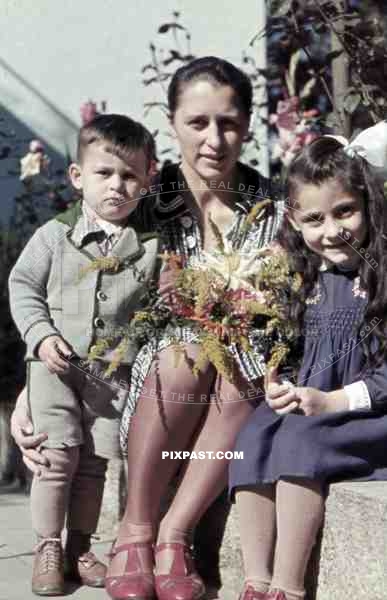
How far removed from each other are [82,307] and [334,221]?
771 mm

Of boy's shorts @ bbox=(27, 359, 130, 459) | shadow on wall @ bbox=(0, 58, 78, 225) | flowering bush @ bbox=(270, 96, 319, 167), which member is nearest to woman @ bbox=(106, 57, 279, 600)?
boy's shorts @ bbox=(27, 359, 130, 459)

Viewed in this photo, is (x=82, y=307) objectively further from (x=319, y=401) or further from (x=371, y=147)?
(x=371, y=147)

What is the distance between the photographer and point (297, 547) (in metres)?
3.20

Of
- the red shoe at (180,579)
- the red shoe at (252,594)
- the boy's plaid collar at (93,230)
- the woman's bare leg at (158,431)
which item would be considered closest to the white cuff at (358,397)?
the woman's bare leg at (158,431)

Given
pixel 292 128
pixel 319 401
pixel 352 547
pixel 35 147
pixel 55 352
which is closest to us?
pixel 352 547

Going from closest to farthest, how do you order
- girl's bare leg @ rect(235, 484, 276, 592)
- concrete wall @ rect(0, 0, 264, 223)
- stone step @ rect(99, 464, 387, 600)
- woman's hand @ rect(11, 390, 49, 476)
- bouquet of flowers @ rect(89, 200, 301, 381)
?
stone step @ rect(99, 464, 387, 600) → girl's bare leg @ rect(235, 484, 276, 592) → bouquet of flowers @ rect(89, 200, 301, 381) → woman's hand @ rect(11, 390, 49, 476) → concrete wall @ rect(0, 0, 264, 223)

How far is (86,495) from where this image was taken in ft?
12.4

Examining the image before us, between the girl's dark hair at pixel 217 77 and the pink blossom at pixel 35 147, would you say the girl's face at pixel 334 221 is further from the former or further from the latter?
the pink blossom at pixel 35 147

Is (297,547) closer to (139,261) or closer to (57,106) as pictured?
(139,261)

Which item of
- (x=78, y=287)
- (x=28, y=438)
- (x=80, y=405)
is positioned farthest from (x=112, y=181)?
(x=28, y=438)

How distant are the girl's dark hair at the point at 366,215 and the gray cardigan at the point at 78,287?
0.45m

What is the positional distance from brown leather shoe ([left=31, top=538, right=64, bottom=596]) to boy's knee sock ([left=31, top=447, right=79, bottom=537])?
0.03m

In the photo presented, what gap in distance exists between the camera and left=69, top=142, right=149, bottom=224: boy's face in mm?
3666

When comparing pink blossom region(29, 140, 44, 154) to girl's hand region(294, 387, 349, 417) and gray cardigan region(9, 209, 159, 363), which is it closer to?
gray cardigan region(9, 209, 159, 363)
